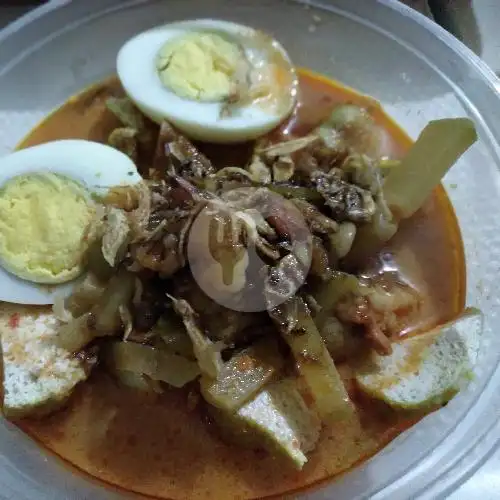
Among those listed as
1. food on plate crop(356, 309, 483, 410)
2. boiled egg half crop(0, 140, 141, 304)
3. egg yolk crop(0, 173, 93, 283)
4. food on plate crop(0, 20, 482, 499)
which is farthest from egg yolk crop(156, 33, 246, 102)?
food on plate crop(356, 309, 483, 410)

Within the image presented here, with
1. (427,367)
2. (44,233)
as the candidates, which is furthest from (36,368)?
(427,367)

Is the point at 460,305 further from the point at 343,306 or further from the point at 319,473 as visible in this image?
the point at 319,473

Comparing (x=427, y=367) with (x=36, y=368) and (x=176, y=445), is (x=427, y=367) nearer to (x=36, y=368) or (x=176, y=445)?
(x=176, y=445)

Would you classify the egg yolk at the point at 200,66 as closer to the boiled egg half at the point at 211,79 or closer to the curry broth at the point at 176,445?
the boiled egg half at the point at 211,79

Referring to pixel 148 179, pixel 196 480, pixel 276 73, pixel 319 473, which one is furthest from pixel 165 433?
pixel 276 73

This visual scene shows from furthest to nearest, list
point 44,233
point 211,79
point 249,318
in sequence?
point 211,79, point 44,233, point 249,318

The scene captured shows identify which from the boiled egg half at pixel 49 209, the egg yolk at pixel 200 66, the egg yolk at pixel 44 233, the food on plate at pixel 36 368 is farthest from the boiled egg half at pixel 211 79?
the food on plate at pixel 36 368
